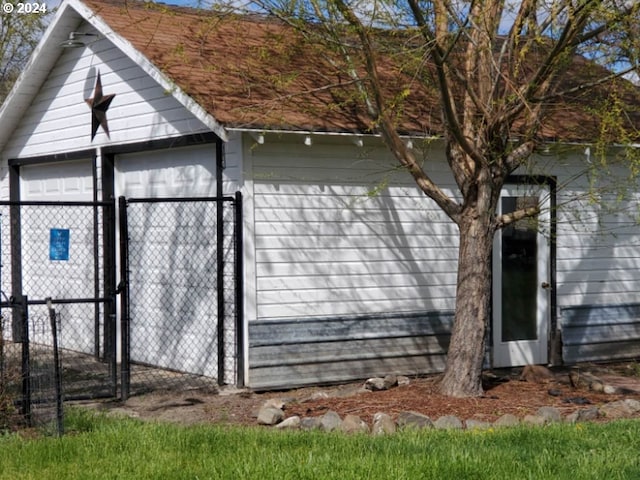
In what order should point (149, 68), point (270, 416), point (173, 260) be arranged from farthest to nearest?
point (173, 260), point (149, 68), point (270, 416)

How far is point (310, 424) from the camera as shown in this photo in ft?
27.9

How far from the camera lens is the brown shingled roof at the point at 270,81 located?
10141mm

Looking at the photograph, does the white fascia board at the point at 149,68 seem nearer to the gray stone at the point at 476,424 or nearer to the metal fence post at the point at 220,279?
the metal fence post at the point at 220,279

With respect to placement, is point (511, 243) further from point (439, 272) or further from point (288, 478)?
point (288, 478)

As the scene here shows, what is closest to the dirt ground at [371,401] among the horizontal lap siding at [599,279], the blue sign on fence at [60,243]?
the horizontal lap siding at [599,279]

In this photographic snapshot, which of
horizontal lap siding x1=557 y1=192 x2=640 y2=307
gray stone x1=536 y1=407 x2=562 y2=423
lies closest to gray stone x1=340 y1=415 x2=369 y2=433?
gray stone x1=536 y1=407 x2=562 y2=423

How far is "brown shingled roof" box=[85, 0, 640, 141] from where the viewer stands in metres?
10.1

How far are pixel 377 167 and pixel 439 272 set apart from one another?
4.94 ft

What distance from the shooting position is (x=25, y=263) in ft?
49.0

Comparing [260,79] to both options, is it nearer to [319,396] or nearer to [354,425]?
[319,396]

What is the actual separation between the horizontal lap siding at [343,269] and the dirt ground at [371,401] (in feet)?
1.38

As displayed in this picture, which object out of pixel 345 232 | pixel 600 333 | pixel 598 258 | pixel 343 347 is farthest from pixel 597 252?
pixel 343 347

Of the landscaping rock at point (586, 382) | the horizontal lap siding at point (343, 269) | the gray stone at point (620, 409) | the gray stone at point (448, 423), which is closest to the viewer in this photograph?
the gray stone at point (448, 423)

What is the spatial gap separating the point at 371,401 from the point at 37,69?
7.43 meters
